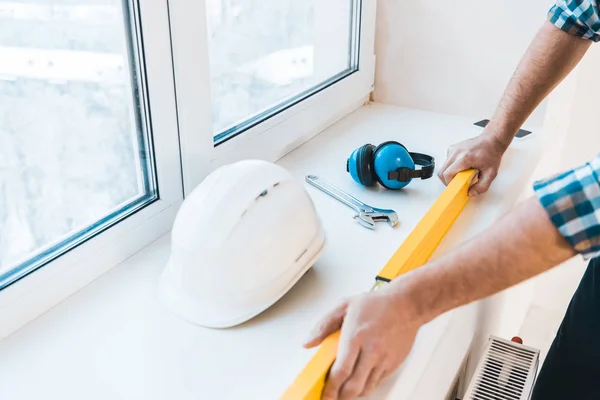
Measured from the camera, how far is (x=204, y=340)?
0.86m

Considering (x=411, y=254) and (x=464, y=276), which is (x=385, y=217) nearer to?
(x=411, y=254)

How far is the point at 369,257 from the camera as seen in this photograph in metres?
1.06

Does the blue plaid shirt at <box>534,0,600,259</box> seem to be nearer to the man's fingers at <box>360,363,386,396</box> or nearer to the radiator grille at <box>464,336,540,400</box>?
the man's fingers at <box>360,363,386,396</box>

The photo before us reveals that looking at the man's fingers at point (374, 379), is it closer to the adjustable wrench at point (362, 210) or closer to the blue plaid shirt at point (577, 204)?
the blue plaid shirt at point (577, 204)

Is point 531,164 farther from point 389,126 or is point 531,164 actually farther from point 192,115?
point 192,115

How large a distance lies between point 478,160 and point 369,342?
0.63 metres

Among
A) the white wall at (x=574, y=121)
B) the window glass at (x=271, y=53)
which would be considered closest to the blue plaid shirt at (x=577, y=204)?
the window glass at (x=271, y=53)

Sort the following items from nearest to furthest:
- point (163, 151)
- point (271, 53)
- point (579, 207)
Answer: point (579, 207) → point (163, 151) → point (271, 53)

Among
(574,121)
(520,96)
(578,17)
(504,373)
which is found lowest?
(504,373)

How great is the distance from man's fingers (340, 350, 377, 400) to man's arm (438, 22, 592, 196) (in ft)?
1.93

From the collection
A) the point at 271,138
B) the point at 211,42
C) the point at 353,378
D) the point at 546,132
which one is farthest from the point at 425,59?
the point at 353,378

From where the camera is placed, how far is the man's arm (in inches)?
45.5

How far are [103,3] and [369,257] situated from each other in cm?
58

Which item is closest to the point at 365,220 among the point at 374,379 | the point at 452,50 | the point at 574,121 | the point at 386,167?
the point at 386,167
